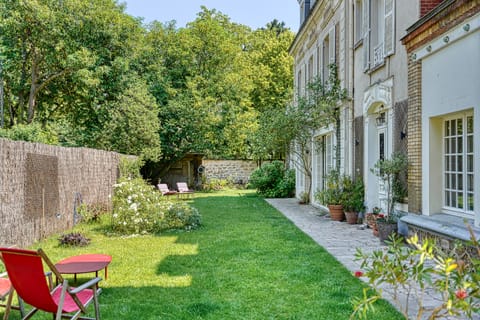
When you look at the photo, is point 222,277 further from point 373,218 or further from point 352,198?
point 352,198

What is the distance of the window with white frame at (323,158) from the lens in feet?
42.4

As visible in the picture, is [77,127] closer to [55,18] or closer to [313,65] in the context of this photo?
[55,18]

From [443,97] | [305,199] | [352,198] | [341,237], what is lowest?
[341,237]

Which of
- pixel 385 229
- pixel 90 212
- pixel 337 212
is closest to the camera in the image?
pixel 385 229

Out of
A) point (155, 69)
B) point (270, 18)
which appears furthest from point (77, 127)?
point (270, 18)

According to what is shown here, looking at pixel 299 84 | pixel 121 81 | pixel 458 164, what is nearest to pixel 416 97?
pixel 458 164

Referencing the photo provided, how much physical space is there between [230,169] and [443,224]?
2027 centimetres

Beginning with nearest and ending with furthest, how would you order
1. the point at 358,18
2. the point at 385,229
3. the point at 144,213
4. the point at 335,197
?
the point at 385,229 < the point at 144,213 < the point at 358,18 < the point at 335,197

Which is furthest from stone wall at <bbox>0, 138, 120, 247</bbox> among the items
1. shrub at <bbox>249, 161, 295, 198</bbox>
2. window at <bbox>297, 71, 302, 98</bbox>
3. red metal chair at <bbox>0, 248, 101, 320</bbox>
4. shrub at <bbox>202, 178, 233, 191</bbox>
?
shrub at <bbox>202, 178, 233, 191</bbox>

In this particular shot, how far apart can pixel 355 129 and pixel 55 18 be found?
1477 centimetres

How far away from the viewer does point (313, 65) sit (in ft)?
48.9

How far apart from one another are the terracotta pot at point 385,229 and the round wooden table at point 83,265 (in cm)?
494

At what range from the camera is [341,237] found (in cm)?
820

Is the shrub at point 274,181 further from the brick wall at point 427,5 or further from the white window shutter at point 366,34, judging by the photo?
the brick wall at point 427,5
